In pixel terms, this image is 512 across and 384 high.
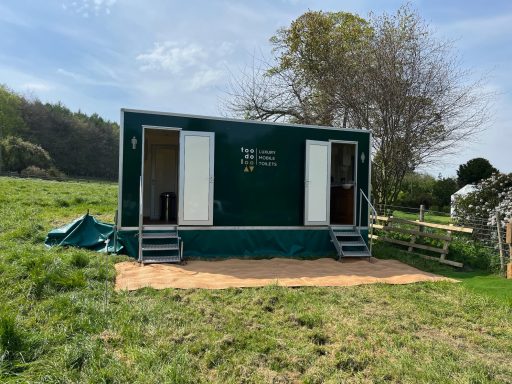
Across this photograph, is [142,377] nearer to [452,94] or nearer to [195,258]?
[195,258]

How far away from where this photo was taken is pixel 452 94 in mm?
11758

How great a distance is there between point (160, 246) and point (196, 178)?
139 centimetres

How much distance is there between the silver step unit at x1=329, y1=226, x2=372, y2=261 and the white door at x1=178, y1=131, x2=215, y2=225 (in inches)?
97.6

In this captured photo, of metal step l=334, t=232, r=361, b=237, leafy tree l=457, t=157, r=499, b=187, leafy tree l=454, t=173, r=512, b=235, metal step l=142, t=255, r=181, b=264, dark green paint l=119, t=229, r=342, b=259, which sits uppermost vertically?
leafy tree l=457, t=157, r=499, b=187

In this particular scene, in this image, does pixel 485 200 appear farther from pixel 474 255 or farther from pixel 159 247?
pixel 159 247

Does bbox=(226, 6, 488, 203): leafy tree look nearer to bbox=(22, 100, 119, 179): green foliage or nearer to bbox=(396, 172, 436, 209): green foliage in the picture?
bbox=(396, 172, 436, 209): green foliage

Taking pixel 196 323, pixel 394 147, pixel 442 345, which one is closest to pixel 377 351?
pixel 442 345

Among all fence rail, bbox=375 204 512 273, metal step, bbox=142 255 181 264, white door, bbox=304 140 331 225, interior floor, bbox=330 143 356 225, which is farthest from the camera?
interior floor, bbox=330 143 356 225

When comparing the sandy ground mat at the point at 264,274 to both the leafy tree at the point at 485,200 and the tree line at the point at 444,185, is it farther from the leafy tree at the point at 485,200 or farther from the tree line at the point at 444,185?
the tree line at the point at 444,185

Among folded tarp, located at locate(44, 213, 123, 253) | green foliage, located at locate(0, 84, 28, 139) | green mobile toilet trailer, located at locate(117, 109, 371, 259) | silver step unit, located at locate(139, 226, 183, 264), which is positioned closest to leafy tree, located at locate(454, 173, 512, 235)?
green mobile toilet trailer, located at locate(117, 109, 371, 259)

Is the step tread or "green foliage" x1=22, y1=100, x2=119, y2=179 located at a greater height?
"green foliage" x1=22, y1=100, x2=119, y2=179

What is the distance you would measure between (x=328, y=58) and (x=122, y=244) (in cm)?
1020

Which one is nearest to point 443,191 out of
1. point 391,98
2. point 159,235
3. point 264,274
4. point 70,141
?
point 391,98

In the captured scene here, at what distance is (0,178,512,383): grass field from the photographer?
2.97 metres
